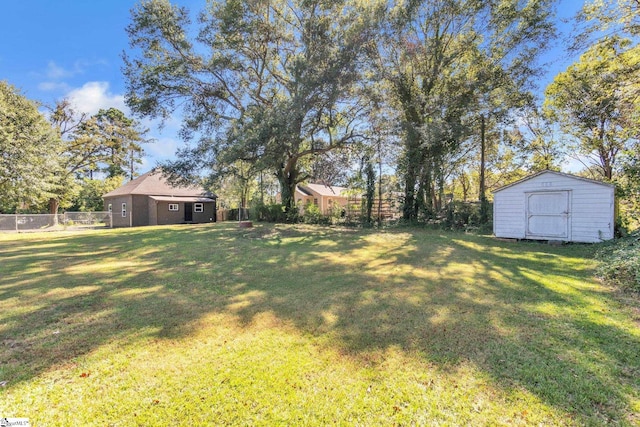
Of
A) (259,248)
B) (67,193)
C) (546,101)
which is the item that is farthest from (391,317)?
(67,193)

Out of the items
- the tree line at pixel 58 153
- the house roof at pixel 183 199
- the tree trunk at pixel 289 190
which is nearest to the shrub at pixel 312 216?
the tree trunk at pixel 289 190

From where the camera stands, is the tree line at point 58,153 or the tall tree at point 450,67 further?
the tree line at point 58,153

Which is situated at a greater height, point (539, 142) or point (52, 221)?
point (539, 142)

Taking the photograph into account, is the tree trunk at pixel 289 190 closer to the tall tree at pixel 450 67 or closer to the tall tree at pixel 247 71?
the tall tree at pixel 247 71

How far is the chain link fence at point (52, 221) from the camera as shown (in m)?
16.7

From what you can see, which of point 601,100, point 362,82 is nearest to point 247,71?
point 362,82

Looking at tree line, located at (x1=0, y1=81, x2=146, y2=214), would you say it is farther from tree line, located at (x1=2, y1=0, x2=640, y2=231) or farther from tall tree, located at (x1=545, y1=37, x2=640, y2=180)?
tall tree, located at (x1=545, y1=37, x2=640, y2=180)

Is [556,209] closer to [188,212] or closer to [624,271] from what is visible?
[624,271]

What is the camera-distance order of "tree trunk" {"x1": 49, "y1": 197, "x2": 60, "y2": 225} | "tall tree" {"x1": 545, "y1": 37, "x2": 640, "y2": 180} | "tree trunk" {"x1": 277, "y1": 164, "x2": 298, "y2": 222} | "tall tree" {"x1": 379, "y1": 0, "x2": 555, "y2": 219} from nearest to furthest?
"tall tree" {"x1": 545, "y1": 37, "x2": 640, "y2": 180}, "tall tree" {"x1": 379, "y1": 0, "x2": 555, "y2": 219}, "tree trunk" {"x1": 277, "y1": 164, "x2": 298, "y2": 222}, "tree trunk" {"x1": 49, "y1": 197, "x2": 60, "y2": 225}

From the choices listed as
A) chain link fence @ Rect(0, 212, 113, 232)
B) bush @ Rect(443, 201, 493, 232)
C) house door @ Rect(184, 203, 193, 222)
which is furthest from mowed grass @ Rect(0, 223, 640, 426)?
house door @ Rect(184, 203, 193, 222)

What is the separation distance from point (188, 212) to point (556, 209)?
23.9 metres

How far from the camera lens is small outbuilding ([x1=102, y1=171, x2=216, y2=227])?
21.9m

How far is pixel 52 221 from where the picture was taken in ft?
62.2

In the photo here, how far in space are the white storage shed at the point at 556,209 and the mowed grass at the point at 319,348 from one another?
432 cm
